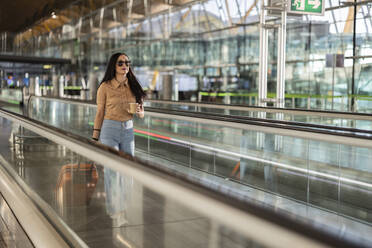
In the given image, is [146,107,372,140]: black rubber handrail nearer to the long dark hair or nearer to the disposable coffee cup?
the long dark hair

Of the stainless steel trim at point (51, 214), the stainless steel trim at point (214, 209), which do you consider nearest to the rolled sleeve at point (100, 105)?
the stainless steel trim at point (51, 214)

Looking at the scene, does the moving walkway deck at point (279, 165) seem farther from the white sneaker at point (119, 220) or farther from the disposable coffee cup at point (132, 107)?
the white sneaker at point (119, 220)

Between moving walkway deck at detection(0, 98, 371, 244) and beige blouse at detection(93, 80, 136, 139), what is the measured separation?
843mm

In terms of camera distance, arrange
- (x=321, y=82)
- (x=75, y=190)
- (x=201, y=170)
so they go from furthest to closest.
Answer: (x=321, y=82) < (x=201, y=170) < (x=75, y=190)

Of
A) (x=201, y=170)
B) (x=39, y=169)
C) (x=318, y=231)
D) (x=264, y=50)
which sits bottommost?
(x=201, y=170)

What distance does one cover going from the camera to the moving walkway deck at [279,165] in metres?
5.74

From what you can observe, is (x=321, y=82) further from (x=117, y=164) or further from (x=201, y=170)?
(x=117, y=164)

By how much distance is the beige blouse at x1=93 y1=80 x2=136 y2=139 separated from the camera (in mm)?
5227

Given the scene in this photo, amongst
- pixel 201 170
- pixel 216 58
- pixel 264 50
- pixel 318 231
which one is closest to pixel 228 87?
pixel 216 58

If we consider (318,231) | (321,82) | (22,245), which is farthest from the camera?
(321,82)

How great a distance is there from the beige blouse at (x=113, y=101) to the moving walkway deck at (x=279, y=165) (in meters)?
0.84

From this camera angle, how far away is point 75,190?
3752mm

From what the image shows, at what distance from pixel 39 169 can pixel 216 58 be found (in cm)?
1911

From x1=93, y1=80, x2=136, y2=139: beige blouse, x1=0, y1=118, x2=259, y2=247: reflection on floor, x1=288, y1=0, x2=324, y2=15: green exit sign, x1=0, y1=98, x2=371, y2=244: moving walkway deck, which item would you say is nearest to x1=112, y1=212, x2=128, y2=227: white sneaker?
x1=0, y1=118, x2=259, y2=247: reflection on floor
